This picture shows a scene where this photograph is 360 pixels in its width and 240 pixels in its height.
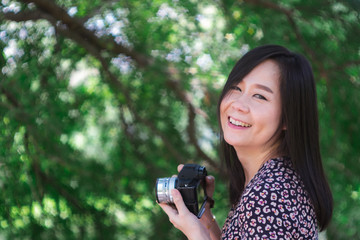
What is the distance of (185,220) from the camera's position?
1356 mm

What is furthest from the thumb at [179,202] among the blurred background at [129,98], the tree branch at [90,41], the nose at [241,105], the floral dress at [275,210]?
the tree branch at [90,41]

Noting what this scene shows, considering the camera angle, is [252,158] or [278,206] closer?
[278,206]

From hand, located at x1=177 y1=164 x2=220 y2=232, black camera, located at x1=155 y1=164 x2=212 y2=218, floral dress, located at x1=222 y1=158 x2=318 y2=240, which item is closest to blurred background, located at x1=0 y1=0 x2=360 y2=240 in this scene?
hand, located at x1=177 y1=164 x2=220 y2=232

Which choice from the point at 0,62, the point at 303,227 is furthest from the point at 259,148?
the point at 0,62

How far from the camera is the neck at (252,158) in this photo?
1397 mm

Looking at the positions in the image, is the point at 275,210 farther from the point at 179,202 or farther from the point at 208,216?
the point at 208,216


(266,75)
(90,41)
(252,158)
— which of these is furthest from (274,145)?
(90,41)

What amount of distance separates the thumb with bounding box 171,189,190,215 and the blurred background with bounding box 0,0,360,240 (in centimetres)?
149

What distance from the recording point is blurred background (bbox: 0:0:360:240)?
9.34 feet

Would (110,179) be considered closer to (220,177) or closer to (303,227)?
(220,177)

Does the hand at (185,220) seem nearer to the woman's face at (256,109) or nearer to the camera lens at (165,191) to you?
the camera lens at (165,191)

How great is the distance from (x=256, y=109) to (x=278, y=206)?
0.87 ft

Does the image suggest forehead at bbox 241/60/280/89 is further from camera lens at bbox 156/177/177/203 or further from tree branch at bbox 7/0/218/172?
tree branch at bbox 7/0/218/172

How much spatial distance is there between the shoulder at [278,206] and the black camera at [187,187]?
0.62 feet
